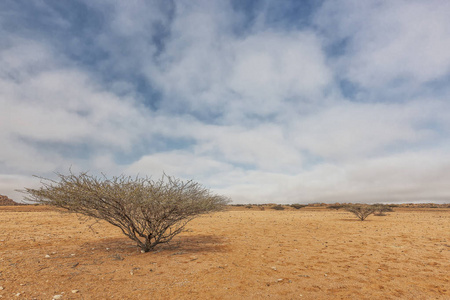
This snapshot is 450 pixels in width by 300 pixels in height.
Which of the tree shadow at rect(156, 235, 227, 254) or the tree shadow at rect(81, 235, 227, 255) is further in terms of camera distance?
the tree shadow at rect(156, 235, 227, 254)

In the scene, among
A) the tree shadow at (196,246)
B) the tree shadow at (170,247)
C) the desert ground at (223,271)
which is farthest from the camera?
the tree shadow at (196,246)

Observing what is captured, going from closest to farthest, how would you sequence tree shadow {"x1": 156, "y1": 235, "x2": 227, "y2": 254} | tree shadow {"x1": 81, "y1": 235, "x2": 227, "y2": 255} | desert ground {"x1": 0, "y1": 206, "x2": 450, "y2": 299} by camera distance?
desert ground {"x1": 0, "y1": 206, "x2": 450, "y2": 299} < tree shadow {"x1": 81, "y1": 235, "x2": 227, "y2": 255} < tree shadow {"x1": 156, "y1": 235, "x2": 227, "y2": 254}

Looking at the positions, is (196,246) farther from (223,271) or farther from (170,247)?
(223,271)

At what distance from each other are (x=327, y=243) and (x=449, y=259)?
4.24m

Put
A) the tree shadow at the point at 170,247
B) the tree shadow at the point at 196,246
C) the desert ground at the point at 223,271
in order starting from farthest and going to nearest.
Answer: the tree shadow at the point at 196,246 → the tree shadow at the point at 170,247 → the desert ground at the point at 223,271

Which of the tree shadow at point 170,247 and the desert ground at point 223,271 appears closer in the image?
the desert ground at point 223,271

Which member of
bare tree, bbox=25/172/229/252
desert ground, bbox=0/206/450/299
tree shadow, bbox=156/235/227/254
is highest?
bare tree, bbox=25/172/229/252

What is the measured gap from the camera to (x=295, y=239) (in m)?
12.5

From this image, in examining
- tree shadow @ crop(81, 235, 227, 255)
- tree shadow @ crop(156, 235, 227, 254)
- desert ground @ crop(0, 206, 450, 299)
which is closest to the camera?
desert ground @ crop(0, 206, 450, 299)

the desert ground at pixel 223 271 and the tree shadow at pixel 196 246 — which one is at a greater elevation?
the tree shadow at pixel 196 246

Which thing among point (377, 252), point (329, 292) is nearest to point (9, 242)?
point (329, 292)

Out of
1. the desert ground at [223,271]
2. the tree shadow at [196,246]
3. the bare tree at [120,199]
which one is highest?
the bare tree at [120,199]

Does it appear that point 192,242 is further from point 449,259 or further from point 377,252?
point 449,259

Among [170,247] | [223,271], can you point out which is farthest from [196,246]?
[223,271]
